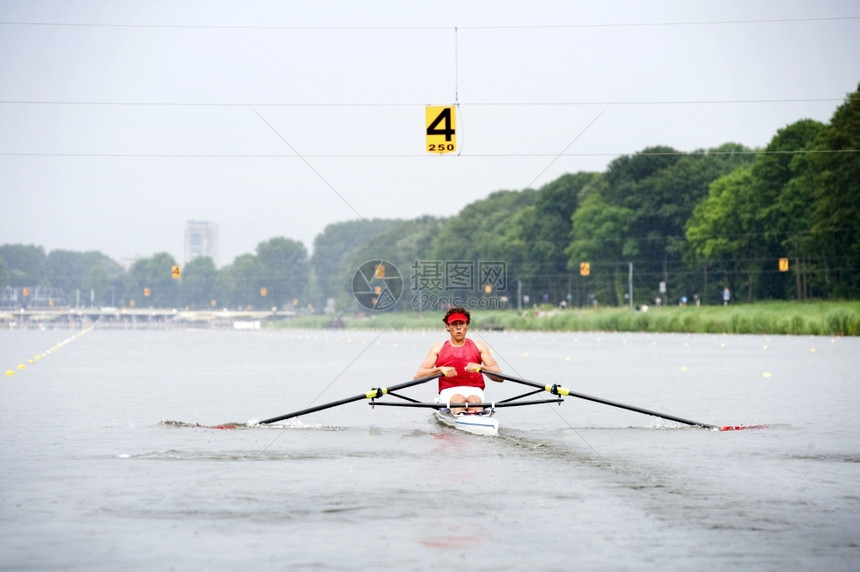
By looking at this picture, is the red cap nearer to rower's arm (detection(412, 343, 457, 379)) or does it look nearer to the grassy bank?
rower's arm (detection(412, 343, 457, 379))

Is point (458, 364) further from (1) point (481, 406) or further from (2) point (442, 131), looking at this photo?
(2) point (442, 131)

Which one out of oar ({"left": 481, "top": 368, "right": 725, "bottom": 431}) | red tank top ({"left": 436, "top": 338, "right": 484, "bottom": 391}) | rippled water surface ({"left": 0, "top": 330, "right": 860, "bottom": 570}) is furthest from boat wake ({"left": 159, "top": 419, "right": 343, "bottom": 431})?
oar ({"left": 481, "top": 368, "right": 725, "bottom": 431})

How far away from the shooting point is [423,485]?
563 inches

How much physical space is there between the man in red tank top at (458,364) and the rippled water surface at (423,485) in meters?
0.66

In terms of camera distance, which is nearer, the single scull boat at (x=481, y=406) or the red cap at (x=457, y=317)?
the single scull boat at (x=481, y=406)

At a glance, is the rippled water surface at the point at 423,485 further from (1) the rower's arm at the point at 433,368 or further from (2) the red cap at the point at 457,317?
(2) the red cap at the point at 457,317

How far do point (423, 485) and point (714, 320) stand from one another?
247 ft

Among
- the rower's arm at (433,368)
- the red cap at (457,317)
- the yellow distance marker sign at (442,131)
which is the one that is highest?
the yellow distance marker sign at (442,131)

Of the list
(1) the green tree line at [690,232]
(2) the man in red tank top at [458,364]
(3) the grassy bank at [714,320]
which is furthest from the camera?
(1) the green tree line at [690,232]

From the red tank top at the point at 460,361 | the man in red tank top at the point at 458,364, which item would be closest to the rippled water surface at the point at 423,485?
the man in red tank top at the point at 458,364

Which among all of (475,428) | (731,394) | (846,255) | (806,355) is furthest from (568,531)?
(846,255)

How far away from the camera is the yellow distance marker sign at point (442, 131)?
35188mm

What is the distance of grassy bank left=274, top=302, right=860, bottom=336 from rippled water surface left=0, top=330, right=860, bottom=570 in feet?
151

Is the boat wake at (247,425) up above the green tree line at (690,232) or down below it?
below
